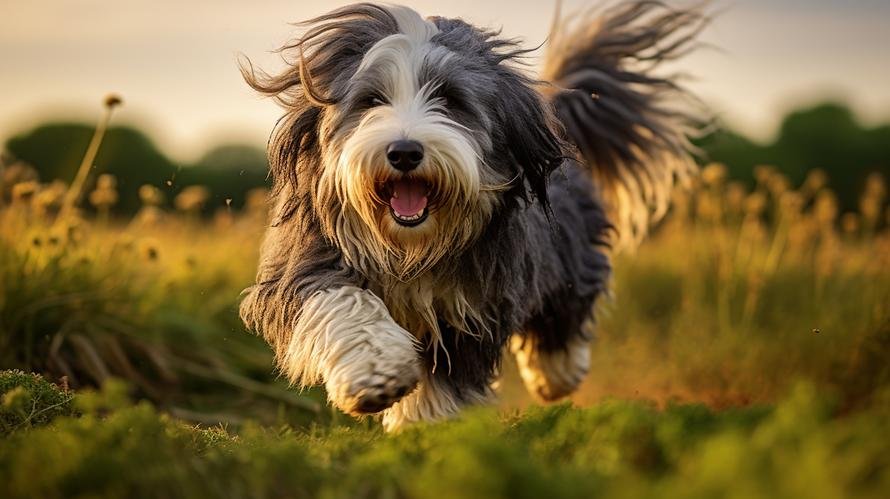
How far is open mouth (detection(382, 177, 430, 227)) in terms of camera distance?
12.8 ft

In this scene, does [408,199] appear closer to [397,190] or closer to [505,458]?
[397,190]

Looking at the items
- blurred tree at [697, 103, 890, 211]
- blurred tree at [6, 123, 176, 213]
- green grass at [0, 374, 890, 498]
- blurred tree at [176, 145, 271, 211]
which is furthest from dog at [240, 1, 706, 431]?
blurred tree at [6, 123, 176, 213]

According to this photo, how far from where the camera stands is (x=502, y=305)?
14.4 ft

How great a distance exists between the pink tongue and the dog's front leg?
356 millimetres

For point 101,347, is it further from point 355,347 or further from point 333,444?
point 333,444

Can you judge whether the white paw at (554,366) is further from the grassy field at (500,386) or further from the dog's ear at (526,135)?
the dog's ear at (526,135)

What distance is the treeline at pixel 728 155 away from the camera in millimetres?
19797

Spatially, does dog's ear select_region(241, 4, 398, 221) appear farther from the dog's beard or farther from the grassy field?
the grassy field

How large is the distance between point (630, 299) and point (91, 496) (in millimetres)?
6948

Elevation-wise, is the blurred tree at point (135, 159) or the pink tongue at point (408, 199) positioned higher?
the pink tongue at point (408, 199)

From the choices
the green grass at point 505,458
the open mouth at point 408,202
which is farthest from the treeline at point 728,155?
the green grass at point 505,458

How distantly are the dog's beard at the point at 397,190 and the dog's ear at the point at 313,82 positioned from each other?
0.19 metres

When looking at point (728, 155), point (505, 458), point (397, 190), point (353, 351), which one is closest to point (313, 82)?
point (397, 190)

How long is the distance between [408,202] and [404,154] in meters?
0.28
